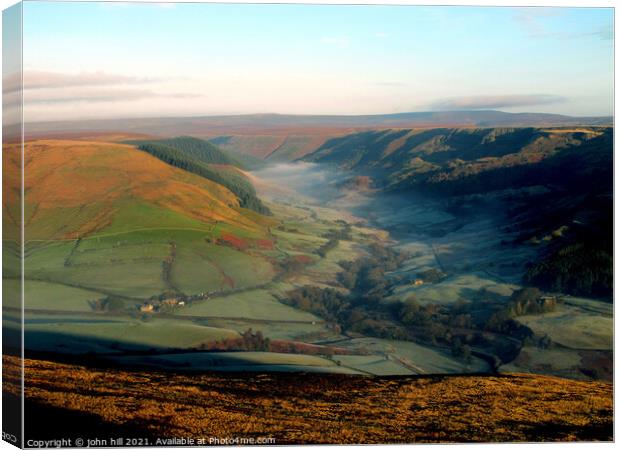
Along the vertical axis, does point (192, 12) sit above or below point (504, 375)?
above

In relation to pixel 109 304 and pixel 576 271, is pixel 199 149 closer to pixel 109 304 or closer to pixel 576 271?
pixel 109 304

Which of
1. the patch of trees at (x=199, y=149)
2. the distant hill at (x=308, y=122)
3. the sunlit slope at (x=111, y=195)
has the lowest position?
the sunlit slope at (x=111, y=195)

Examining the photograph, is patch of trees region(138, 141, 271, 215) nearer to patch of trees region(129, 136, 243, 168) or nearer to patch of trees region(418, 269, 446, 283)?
patch of trees region(129, 136, 243, 168)

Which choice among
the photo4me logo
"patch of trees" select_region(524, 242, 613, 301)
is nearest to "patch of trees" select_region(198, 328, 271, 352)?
the photo4me logo

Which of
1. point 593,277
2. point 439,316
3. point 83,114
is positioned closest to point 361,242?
point 439,316

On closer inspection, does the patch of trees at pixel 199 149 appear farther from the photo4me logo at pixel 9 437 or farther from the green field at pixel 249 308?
the photo4me logo at pixel 9 437

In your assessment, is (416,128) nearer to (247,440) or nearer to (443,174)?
(443,174)

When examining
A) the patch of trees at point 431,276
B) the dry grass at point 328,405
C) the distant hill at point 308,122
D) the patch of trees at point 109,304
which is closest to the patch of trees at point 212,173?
the distant hill at point 308,122
